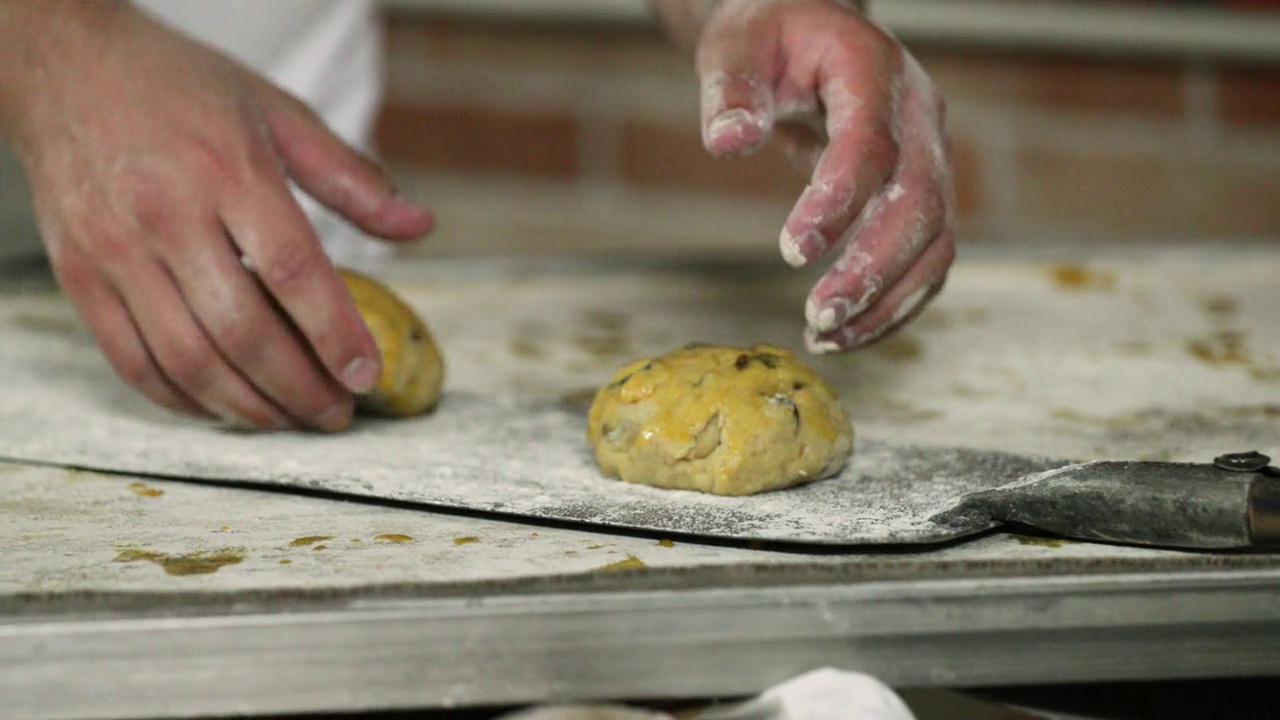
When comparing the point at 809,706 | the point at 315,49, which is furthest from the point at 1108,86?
the point at 809,706

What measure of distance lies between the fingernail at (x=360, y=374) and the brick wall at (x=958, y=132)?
58.6 inches

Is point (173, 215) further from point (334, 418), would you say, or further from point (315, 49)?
point (315, 49)

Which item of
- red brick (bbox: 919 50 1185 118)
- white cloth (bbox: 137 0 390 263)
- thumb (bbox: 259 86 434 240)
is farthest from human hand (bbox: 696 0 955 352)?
red brick (bbox: 919 50 1185 118)

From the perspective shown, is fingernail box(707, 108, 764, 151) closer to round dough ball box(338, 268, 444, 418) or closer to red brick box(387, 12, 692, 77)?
round dough ball box(338, 268, 444, 418)

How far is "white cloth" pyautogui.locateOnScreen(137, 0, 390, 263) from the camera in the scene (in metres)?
1.52

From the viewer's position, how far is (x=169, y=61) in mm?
988

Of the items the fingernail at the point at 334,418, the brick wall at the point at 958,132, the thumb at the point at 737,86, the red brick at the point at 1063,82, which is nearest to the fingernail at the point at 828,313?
the thumb at the point at 737,86

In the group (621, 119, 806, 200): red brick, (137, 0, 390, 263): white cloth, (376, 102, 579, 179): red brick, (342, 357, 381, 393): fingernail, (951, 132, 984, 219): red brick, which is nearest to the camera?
(342, 357, 381, 393): fingernail

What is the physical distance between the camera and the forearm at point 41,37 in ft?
3.25

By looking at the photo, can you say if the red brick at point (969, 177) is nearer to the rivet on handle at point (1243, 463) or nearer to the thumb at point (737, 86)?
the thumb at point (737, 86)

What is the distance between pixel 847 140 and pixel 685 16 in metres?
0.39

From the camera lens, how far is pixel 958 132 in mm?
2457

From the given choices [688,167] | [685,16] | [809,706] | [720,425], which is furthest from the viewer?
[688,167]

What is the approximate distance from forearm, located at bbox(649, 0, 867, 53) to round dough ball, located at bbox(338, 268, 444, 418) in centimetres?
38
